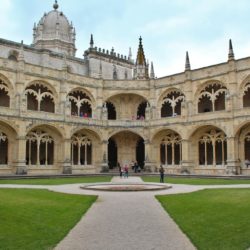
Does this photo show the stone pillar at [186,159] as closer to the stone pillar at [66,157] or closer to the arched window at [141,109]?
the arched window at [141,109]

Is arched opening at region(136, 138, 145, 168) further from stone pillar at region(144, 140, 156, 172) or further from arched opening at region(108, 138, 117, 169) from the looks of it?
stone pillar at region(144, 140, 156, 172)

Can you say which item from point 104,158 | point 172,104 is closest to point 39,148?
point 104,158

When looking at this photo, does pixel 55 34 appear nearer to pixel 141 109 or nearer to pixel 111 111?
pixel 111 111

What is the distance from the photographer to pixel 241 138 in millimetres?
35750

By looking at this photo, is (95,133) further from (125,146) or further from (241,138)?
(241,138)

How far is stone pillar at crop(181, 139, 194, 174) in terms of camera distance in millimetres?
38219

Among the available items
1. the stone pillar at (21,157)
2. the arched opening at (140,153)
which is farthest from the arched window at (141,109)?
the stone pillar at (21,157)

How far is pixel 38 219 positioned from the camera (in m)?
10.9

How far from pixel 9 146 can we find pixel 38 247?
93.8ft

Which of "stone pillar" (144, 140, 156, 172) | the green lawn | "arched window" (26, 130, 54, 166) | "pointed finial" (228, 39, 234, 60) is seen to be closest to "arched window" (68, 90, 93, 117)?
"arched window" (26, 130, 54, 166)

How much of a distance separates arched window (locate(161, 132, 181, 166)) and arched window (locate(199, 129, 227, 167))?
9.37 feet

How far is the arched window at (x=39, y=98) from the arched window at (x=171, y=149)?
43.7ft

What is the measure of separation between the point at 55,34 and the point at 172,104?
23355mm

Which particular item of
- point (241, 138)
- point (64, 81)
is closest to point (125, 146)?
point (64, 81)
